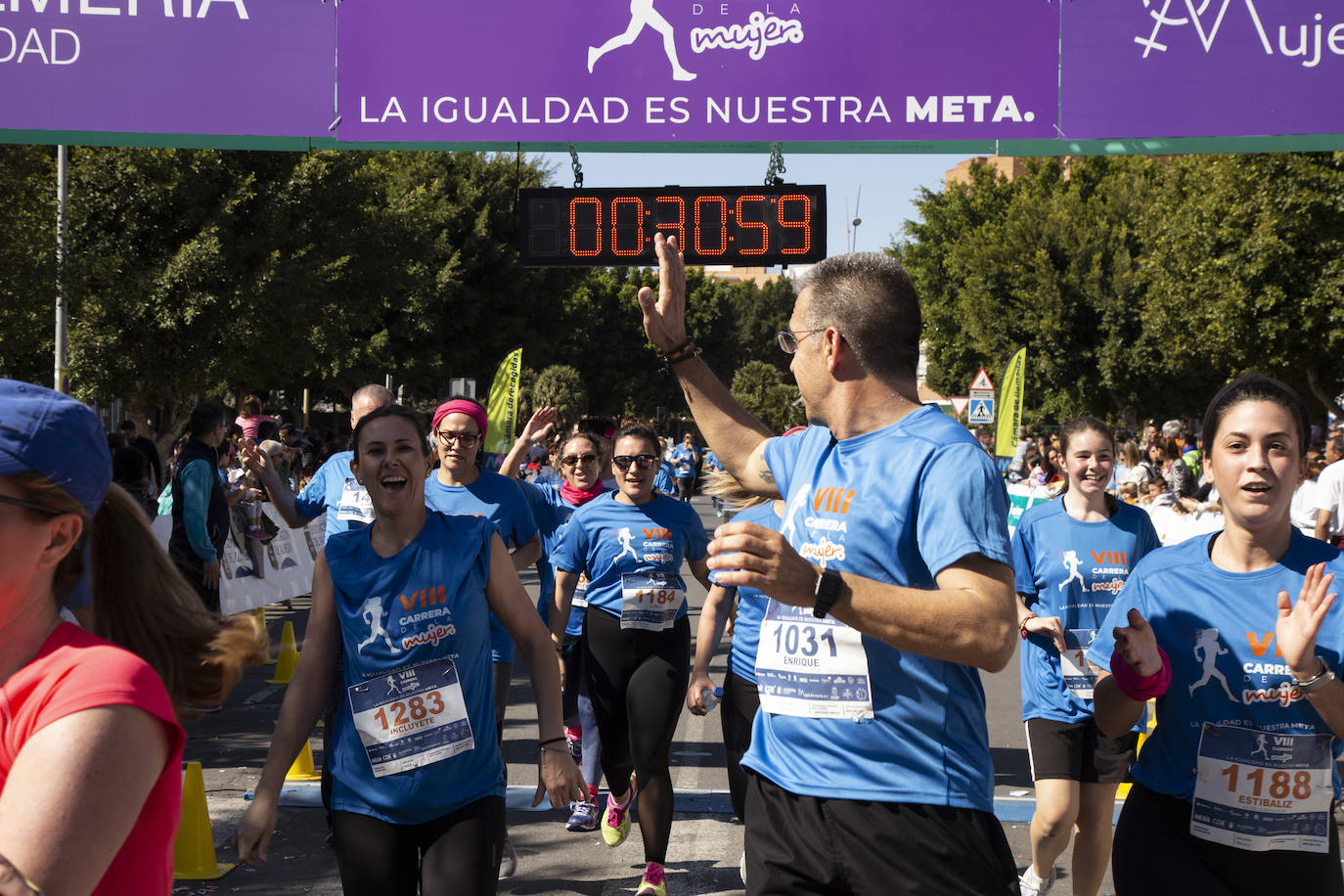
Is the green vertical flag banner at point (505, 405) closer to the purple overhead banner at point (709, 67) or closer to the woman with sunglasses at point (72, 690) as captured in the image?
the purple overhead banner at point (709, 67)

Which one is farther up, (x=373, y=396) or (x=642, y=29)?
(x=642, y=29)

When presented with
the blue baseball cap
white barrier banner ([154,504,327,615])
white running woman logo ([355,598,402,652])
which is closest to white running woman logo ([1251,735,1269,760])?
white running woman logo ([355,598,402,652])

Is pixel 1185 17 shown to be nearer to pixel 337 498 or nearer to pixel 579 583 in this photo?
pixel 579 583

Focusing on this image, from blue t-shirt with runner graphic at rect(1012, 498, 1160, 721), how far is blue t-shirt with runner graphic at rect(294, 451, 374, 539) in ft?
10.3

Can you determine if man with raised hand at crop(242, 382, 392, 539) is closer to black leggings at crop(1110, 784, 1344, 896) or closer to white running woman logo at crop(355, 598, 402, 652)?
white running woman logo at crop(355, 598, 402, 652)

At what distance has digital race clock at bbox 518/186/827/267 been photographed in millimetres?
8125

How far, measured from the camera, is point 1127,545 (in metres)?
5.58

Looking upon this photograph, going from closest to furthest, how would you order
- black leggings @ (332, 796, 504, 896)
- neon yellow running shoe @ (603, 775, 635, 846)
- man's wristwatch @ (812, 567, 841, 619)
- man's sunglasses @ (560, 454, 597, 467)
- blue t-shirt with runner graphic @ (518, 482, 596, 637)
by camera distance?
man's wristwatch @ (812, 567, 841, 619) < black leggings @ (332, 796, 504, 896) < neon yellow running shoe @ (603, 775, 635, 846) < blue t-shirt with runner graphic @ (518, 482, 596, 637) < man's sunglasses @ (560, 454, 597, 467)

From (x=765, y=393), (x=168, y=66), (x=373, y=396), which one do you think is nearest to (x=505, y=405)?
(x=168, y=66)

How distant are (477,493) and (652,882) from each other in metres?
2.04

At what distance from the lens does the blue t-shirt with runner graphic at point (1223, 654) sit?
10.6ft

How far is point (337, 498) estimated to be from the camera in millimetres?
6855

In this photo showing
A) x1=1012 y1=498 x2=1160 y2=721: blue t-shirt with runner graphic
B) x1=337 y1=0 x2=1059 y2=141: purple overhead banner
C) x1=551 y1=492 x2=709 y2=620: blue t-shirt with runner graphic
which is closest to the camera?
x1=1012 y1=498 x2=1160 y2=721: blue t-shirt with runner graphic

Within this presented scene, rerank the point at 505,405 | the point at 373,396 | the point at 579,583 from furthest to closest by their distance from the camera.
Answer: the point at 505,405 < the point at 579,583 < the point at 373,396
